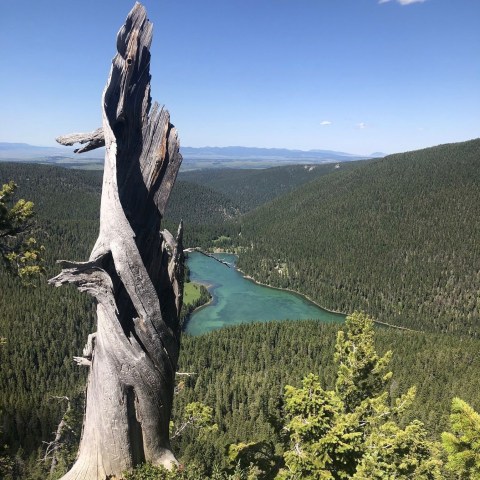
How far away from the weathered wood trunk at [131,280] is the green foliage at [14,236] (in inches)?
298

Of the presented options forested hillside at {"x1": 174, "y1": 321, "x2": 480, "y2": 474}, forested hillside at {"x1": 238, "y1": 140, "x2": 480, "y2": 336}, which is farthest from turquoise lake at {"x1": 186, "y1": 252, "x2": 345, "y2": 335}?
forested hillside at {"x1": 174, "y1": 321, "x2": 480, "y2": 474}

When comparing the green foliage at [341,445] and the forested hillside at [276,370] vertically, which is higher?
the green foliage at [341,445]

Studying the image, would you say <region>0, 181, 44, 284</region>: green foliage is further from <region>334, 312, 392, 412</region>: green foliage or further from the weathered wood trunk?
<region>334, 312, 392, 412</region>: green foliage

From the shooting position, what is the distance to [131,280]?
26.0ft

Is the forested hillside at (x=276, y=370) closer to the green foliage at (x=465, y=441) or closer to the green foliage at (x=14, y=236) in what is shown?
the green foliage at (x=14, y=236)

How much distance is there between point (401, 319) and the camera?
13112cm

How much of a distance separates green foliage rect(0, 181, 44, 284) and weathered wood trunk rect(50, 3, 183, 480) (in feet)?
24.8

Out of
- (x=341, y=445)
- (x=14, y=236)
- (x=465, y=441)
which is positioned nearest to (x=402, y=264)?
(x=341, y=445)

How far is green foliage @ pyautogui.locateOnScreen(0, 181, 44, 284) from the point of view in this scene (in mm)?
15039

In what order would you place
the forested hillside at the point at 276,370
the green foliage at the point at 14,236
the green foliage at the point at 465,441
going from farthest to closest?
the forested hillside at the point at 276,370
the green foliage at the point at 14,236
the green foliage at the point at 465,441

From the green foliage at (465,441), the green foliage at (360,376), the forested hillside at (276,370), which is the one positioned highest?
the green foliage at (465,441)

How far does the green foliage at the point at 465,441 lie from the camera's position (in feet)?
32.7

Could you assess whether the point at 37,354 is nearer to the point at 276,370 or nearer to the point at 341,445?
the point at 276,370

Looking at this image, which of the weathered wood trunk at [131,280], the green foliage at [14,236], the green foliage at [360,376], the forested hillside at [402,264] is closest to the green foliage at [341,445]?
the green foliage at [360,376]
